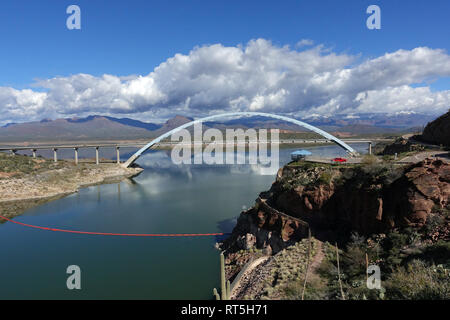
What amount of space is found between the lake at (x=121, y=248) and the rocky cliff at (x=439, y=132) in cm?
1440

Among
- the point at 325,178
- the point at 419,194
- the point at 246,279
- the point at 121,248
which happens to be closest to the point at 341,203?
the point at 325,178

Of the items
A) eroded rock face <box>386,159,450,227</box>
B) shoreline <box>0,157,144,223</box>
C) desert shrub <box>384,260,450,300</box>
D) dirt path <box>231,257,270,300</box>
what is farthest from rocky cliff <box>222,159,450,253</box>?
shoreline <box>0,157,144,223</box>

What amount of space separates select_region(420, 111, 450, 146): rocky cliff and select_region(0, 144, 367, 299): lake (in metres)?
14.4

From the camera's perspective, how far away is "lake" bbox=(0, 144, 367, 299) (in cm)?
1175

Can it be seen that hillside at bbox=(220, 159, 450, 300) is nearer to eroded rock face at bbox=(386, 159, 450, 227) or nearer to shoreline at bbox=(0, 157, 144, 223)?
eroded rock face at bbox=(386, 159, 450, 227)

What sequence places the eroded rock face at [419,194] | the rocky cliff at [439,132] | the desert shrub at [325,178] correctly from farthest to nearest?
the rocky cliff at [439,132]
the desert shrub at [325,178]
the eroded rock face at [419,194]

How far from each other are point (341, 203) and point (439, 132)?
13175 mm

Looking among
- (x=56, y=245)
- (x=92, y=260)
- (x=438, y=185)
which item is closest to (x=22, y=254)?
(x=56, y=245)

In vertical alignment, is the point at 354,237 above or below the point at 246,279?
above

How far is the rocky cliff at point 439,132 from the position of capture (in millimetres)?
18906

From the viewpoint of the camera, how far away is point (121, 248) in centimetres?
1591

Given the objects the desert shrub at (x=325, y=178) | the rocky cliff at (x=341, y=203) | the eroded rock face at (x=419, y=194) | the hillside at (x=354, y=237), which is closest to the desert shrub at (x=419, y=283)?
the hillside at (x=354, y=237)

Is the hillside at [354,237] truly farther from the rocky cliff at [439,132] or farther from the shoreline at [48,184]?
the shoreline at [48,184]

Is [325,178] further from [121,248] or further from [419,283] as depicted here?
[121,248]
